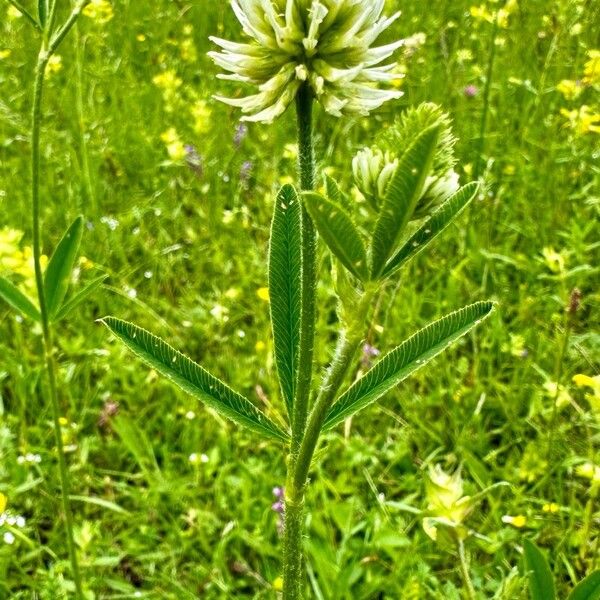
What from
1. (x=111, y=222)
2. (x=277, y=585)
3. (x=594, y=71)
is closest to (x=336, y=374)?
(x=277, y=585)

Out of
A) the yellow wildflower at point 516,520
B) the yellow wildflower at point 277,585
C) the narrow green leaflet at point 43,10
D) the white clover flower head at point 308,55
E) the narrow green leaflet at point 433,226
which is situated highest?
the narrow green leaflet at point 43,10

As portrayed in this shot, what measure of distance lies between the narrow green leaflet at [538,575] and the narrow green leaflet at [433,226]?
451 millimetres

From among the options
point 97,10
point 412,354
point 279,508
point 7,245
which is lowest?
point 279,508

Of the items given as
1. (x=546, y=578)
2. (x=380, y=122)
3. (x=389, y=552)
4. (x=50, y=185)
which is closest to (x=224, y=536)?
(x=389, y=552)

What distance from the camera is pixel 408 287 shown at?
243 cm

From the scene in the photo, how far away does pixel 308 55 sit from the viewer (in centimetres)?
69

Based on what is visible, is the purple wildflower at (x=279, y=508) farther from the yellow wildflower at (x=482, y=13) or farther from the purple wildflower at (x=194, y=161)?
the yellow wildflower at (x=482, y=13)

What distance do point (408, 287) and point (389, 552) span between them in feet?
3.28

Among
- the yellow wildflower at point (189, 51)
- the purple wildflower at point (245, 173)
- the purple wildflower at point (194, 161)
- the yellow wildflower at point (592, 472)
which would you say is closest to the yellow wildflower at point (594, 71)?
the purple wildflower at point (245, 173)

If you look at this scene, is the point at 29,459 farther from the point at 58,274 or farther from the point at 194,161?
the point at 194,161

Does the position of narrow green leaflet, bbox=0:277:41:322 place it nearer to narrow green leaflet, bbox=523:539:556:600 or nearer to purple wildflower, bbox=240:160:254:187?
narrow green leaflet, bbox=523:539:556:600

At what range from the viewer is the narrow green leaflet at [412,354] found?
78 cm

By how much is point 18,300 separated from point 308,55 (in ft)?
2.40

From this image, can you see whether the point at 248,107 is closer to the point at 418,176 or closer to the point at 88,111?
the point at 418,176
